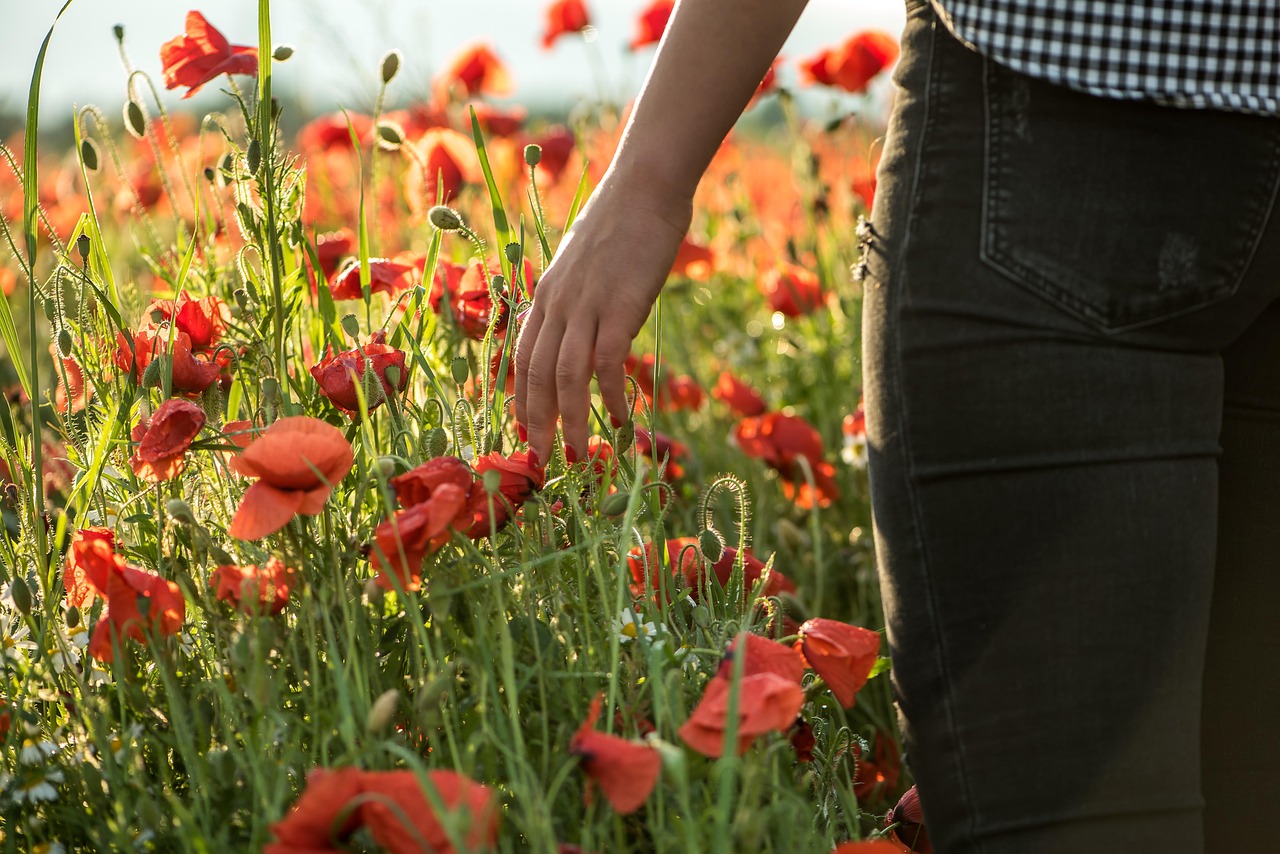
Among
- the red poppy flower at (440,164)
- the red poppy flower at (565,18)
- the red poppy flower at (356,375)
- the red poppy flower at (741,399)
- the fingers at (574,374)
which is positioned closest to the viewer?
the fingers at (574,374)

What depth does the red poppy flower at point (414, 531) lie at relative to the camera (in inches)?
37.2

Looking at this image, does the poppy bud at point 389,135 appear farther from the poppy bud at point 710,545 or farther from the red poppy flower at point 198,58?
the poppy bud at point 710,545

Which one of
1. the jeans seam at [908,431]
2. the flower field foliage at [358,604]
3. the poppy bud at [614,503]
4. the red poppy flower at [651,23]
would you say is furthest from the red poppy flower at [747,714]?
the red poppy flower at [651,23]

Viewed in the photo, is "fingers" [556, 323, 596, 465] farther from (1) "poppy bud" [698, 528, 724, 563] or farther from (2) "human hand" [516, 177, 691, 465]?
(1) "poppy bud" [698, 528, 724, 563]

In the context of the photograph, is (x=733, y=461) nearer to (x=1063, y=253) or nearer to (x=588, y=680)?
(x=588, y=680)

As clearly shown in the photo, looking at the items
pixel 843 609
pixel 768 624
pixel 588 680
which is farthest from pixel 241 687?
pixel 843 609

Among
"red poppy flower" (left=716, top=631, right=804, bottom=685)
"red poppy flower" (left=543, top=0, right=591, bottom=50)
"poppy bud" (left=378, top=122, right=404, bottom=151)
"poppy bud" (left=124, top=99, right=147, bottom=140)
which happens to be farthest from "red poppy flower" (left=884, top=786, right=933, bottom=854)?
"red poppy flower" (left=543, top=0, right=591, bottom=50)

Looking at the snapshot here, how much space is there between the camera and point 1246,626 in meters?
1.11

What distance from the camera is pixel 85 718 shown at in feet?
3.39

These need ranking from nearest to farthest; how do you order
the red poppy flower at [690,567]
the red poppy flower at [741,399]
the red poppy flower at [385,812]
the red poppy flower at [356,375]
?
the red poppy flower at [385,812], the red poppy flower at [356,375], the red poppy flower at [690,567], the red poppy flower at [741,399]

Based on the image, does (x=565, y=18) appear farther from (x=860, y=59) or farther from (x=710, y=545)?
(x=710, y=545)

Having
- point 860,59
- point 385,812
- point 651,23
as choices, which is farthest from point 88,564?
point 651,23

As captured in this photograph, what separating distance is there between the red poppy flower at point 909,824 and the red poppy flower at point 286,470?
23.7 inches

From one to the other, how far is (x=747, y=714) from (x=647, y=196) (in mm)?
417
